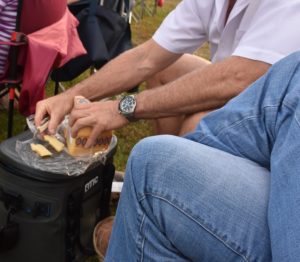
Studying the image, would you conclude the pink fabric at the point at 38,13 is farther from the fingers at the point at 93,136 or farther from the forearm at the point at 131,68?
the fingers at the point at 93,136

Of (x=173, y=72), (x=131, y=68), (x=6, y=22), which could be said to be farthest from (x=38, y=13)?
(x=173, y=72)

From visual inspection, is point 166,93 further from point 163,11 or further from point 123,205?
point 163,11

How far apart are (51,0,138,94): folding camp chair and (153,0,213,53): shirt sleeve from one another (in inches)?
31.7

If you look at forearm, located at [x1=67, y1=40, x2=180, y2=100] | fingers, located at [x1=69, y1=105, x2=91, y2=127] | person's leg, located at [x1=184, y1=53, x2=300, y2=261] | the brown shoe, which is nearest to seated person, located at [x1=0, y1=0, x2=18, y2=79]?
forearm, located at [x1=67, y1=40, x2=180, y2=100]

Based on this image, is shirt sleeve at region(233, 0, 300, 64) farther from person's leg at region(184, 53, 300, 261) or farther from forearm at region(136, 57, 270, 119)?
person's leg at region(184, 53, 300, 261)

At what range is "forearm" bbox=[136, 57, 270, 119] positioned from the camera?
1.58m

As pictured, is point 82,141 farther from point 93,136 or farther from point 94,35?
point 94,35

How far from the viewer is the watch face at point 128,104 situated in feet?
5.37

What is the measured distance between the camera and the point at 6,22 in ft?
6.95

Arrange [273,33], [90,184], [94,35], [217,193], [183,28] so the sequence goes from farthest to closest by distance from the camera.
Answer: [94,35] < [183,28] < [90,184] < [273,33] < [217,193]

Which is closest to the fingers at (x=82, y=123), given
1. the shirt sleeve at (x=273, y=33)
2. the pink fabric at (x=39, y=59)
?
the shirt sleeve at (x=273, y=33)

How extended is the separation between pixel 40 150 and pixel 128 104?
335 mm

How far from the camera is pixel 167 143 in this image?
3.31 feet

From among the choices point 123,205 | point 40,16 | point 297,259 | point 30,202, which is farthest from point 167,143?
point 40,16
